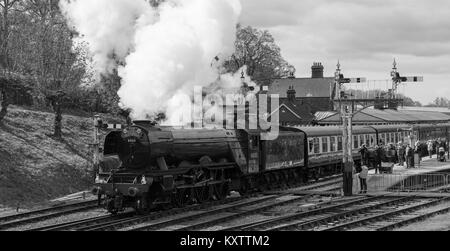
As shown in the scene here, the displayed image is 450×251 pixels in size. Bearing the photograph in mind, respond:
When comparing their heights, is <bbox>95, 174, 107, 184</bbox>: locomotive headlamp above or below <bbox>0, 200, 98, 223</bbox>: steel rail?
above

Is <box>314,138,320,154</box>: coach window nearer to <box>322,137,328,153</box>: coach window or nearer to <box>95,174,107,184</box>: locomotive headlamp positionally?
<box>322,137,328,153</box>: coach window

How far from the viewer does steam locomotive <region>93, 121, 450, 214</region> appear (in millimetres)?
18453

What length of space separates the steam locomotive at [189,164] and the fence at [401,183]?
352 centimetres

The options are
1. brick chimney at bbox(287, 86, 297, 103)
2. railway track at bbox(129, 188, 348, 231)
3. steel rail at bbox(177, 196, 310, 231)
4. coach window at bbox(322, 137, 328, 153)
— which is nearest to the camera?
steel rail at bbox(177, 196, 310, 231)

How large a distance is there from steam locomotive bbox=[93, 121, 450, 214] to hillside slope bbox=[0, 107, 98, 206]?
3322 millimetres

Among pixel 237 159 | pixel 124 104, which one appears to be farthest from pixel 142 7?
pixel 237 159

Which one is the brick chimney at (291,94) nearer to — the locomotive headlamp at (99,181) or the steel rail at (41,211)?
the steel rail at (41,211)

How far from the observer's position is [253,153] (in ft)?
76.8

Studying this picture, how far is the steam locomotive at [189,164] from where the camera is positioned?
18.5 meters

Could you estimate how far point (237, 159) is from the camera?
72.9 feet

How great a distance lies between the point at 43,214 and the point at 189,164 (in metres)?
4.80

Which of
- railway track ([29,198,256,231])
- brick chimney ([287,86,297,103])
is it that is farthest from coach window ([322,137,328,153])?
brick chimney ([287,86,297,103])

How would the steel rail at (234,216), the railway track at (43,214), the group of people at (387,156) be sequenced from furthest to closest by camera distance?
the group of people at (387,156) < the railway track at (43,214) < the steel rail at (234,216)

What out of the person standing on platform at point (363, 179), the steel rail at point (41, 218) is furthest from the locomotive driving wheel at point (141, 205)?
the person standing on platform at point (363, 179)
